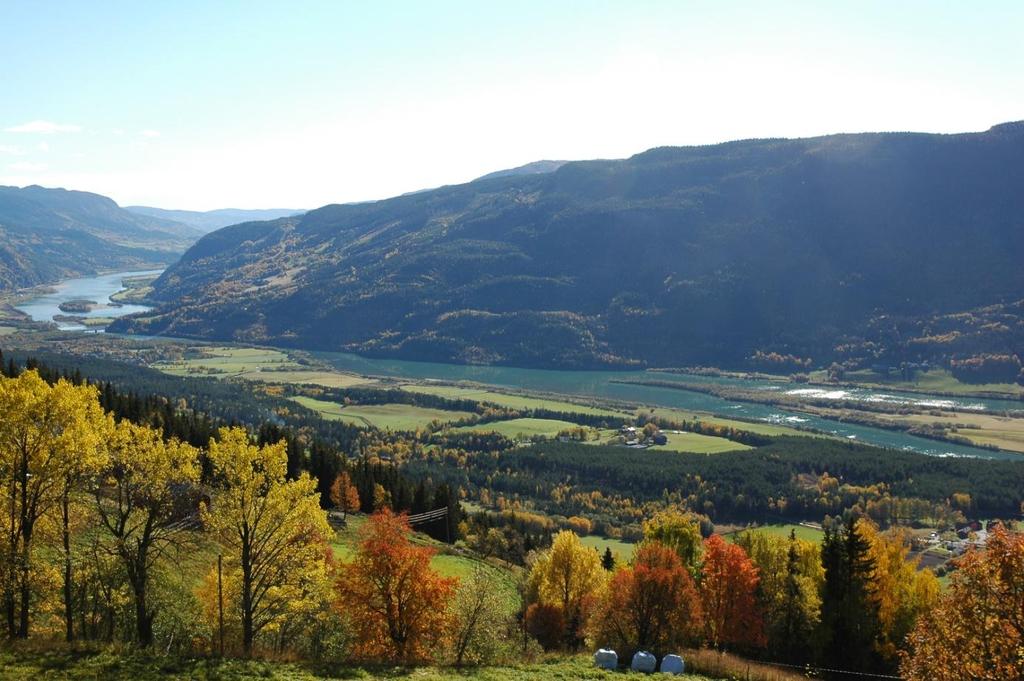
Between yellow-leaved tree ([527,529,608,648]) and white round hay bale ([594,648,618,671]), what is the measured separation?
17.1 metres

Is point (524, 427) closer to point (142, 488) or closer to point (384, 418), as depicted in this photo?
point (384, 418)

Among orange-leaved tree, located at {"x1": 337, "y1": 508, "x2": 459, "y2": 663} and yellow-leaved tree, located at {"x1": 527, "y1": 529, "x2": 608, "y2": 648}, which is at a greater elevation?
orange-leaved tree, located at {"x1": 337, "y1": 508, "x2": 459, "y2": 663}

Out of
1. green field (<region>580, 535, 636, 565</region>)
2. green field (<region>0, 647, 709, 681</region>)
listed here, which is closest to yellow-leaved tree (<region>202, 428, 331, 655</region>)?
green field (<region>0, 647, 709, 681</region>)

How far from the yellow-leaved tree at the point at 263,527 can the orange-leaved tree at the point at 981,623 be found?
24.6 m

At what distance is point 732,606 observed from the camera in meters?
48.4

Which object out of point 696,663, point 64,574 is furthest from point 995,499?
point 64,574

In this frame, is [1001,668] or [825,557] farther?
[825,557]

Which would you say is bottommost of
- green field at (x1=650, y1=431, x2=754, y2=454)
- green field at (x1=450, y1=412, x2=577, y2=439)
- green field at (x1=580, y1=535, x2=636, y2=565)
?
green field at (x1=580, y1=535, x2=636, y2=565)

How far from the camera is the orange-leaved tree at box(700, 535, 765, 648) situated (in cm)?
4800

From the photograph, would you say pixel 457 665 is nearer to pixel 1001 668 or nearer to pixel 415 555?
pixel 415 555

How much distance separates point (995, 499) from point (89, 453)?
14644cm

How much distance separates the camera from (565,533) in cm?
5597

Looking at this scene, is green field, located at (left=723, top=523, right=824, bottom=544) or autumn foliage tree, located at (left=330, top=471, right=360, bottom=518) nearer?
autumn foliage tree, located at (left=330, top=471, right=360, bottom=518)

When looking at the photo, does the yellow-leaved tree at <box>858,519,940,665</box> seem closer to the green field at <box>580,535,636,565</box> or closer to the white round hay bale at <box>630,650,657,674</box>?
the white round hay bale at <box>630,650,657,674</box>
